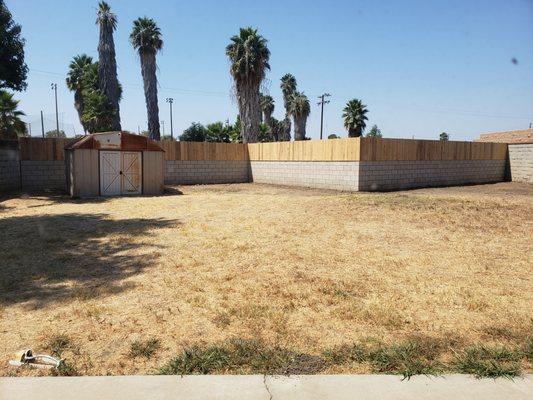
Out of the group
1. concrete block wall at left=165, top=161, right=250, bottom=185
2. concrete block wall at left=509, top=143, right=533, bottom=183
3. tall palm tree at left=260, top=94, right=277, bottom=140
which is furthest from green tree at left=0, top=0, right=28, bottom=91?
tall palm tree at left=260, top=94, right=277, bottom=140

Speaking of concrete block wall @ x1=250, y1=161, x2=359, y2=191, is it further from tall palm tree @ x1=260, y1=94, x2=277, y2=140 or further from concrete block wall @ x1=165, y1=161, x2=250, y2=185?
tall palm tree @ x1=260, y1=94, x2=277, y2=140

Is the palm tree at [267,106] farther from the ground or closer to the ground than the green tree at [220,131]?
farther from the ground

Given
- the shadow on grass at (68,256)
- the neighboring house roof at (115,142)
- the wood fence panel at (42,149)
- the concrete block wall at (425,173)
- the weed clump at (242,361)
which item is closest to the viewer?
the weed clump at (242,361)

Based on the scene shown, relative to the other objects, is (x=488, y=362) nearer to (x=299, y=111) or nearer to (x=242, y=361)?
(x=242, y=361)

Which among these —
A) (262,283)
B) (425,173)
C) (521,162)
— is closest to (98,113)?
(425,173)

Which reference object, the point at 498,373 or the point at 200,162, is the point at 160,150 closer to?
the point at 200,162

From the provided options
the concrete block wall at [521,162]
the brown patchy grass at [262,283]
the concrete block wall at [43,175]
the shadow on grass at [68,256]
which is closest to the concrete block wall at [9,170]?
the concrete block wall at [43,175]

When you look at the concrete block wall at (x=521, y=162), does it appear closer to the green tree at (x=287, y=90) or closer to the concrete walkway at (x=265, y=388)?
the concrete walkway at (x=265, y=388)

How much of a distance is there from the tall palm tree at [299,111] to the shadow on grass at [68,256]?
166 feet

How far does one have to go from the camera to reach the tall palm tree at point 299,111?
196 feet

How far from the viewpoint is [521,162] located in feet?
89.2

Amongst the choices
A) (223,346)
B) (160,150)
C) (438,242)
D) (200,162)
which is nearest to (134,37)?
(200,162)

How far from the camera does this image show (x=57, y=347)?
403 cm

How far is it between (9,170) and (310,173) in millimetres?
15522
